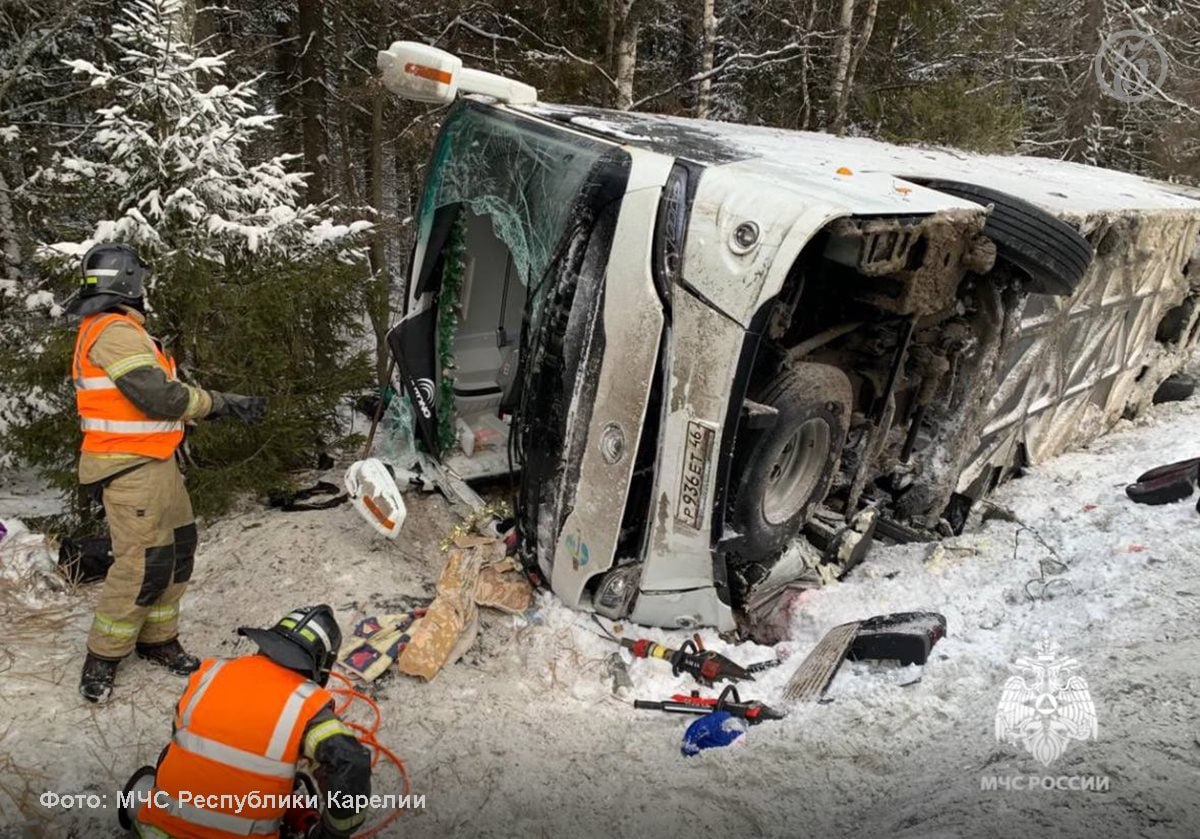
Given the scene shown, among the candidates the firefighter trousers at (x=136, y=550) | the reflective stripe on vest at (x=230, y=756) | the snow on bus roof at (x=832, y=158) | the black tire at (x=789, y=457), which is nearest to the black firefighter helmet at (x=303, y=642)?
the reflective stripe on vest at (x=230, y=756)

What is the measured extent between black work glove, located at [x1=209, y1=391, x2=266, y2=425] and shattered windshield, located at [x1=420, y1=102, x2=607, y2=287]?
1345 millimetres

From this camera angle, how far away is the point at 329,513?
472 centimetres

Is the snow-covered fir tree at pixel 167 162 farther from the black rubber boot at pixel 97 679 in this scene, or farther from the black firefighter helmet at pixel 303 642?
the black firefighter helmet at pixel 303 642

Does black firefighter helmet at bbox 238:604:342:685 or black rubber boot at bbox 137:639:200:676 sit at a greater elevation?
black firefighter helmet at bbox 238:604:342:685

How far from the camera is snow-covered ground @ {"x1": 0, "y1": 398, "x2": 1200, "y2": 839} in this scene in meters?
2.54

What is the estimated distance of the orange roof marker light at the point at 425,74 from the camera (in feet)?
13.7

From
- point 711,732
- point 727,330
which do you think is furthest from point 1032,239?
point 711,732

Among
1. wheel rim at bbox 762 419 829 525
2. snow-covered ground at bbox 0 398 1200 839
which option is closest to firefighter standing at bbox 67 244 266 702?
snow-covered ground at bbox 0 398 1200 839

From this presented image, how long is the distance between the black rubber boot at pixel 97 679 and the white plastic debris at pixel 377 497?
1.39 m

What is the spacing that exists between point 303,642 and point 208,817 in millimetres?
540

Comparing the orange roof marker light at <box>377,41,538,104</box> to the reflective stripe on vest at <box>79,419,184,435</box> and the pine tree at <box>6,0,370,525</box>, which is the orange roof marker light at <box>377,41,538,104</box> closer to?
the pine tree at <box>6,0,370,525</box>

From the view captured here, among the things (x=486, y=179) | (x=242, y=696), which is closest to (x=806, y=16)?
(x=486, y=179)

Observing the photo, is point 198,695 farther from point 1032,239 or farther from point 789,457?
point 1032,239

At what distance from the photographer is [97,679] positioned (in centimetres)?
320
